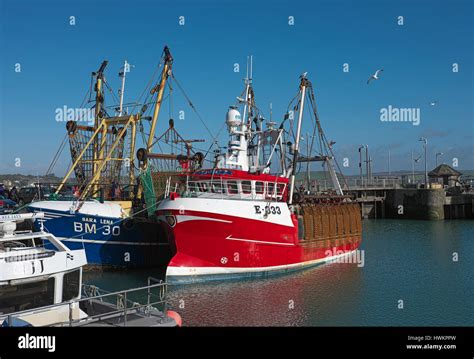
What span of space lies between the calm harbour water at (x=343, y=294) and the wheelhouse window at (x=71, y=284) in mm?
7394

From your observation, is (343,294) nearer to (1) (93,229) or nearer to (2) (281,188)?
(2) (281,188)

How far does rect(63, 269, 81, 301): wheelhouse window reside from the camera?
1123 cm

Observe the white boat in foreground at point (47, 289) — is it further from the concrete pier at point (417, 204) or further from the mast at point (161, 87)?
the concrete pier at point (417, 204)

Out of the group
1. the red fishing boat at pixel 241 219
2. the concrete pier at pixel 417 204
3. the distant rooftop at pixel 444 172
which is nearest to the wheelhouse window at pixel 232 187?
the red fishing boat at pixel 241 219

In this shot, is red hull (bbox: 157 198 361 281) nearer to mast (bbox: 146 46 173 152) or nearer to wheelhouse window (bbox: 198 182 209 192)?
wheelhouse window (bbox: 198 182 209 192)

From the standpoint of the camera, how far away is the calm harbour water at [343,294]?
730 inches

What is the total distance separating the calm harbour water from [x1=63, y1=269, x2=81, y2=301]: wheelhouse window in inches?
291

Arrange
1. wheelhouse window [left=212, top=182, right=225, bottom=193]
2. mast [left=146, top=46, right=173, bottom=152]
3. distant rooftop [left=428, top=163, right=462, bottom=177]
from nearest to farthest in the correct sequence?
wheelhouse window [left=212, top=182, right=225, bottom=193]
mast [left=146, top=46, right=173, bottom=152]
distant rooftop [left=428, top=163, right=462, bottom=177]

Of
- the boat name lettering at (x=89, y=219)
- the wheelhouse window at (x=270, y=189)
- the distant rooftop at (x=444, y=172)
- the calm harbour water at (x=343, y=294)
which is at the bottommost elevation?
the calm harbour water at (x=343, y=294)

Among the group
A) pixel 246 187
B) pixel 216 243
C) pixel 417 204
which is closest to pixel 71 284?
pixel 216 243

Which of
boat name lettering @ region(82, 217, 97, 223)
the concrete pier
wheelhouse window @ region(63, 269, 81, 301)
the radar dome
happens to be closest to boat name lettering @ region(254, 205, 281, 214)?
the radar dome

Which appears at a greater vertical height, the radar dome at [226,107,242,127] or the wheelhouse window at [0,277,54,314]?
the radar dome at [226,107,242,127]
